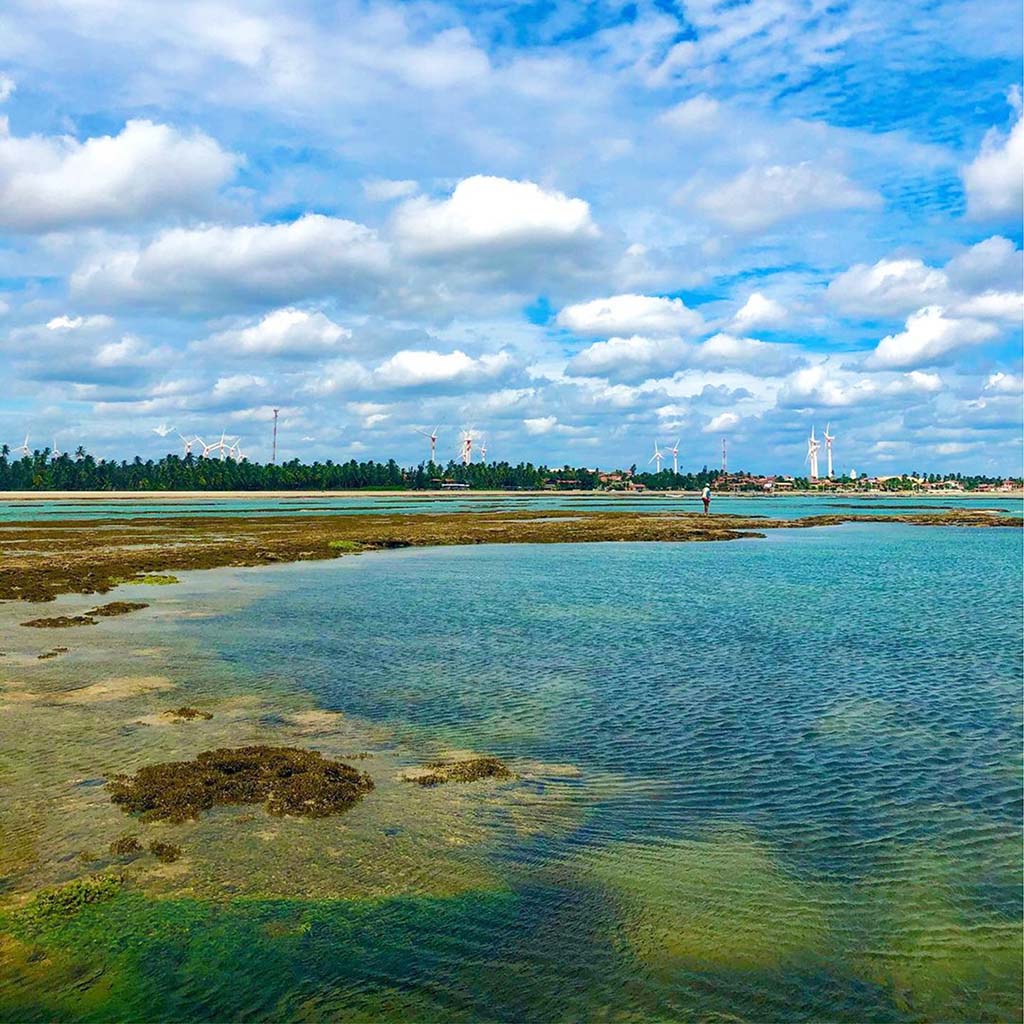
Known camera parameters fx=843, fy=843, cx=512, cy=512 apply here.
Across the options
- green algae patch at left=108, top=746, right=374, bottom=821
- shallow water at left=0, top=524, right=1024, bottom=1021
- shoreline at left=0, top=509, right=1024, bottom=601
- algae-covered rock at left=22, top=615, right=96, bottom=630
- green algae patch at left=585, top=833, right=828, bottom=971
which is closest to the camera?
shallow water at left=0, top=524, right=1024, bottom=1021

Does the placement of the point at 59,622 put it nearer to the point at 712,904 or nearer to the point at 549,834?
the point at 549,834

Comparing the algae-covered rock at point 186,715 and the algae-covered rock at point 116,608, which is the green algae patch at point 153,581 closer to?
the algae-covered rock at point 116,608

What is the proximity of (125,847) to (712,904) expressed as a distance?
9344 mm

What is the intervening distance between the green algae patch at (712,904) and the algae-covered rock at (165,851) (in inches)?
261

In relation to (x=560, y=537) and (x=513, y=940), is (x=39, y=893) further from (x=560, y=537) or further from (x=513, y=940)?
(x=560, y=537)

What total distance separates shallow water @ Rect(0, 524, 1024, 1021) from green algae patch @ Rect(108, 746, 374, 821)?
0.46 metres

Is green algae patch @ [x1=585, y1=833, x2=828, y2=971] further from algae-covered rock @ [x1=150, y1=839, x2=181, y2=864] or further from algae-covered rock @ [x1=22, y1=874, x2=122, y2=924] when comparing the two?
algae-covered rock @ [x1=22, y1=874, x2=122, y2=924]

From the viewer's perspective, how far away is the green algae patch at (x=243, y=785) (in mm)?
15477

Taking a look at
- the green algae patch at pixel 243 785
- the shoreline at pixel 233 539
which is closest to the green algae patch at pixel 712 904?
the green algae patch at pixel 243 785

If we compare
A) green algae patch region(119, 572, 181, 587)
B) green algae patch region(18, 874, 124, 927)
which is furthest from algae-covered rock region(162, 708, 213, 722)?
green algae patch region(119, 572, 181, 587)

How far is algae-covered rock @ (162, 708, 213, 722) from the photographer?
21.4 m

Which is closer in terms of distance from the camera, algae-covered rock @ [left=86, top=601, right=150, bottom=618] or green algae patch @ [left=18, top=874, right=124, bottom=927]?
→ green algae patch @ [left=18, top=874, right=124, bottom=927]

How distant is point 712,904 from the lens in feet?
39.9

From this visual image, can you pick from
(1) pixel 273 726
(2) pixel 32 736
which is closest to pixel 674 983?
(1) pixel 273 726
